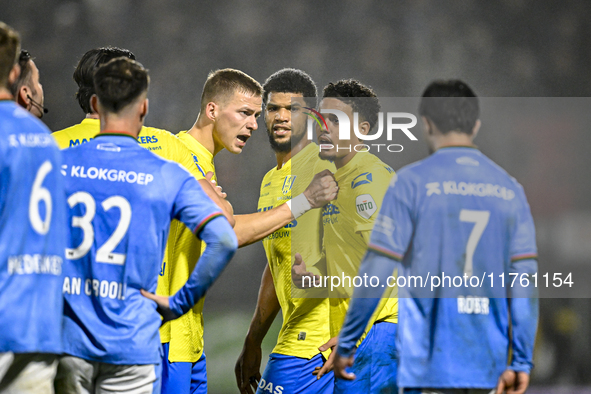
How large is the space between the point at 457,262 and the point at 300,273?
3.47 ft

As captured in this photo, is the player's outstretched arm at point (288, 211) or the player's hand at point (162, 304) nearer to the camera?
the player's hand at point (162, 304)

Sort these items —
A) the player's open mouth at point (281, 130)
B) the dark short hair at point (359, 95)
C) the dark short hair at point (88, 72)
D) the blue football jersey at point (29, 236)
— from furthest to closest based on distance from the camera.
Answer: the player's open mouth at point (281, 130) < the dark short hair at point (359, 95) < the dark short hair at point (88, 72) < the blue football jersey at point (29, 236)

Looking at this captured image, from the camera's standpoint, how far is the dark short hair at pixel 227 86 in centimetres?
326

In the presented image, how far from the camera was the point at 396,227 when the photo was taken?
6.82 ft

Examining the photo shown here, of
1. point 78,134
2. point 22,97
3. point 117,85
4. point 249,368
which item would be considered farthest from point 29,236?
point 249,368

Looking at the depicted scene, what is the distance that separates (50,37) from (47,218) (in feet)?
12.0

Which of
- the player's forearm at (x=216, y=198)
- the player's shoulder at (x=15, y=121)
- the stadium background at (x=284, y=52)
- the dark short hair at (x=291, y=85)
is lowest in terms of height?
the player's forearm at (x=216, y=198)

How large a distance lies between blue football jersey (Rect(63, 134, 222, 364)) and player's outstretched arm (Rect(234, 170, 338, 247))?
907 mm

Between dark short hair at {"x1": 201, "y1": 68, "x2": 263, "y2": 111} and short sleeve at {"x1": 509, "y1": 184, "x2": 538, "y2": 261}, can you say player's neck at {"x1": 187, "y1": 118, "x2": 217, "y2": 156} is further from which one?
short sleeve at {"x1": 509, "y1": 184, "x2": 538, "y2": 261}

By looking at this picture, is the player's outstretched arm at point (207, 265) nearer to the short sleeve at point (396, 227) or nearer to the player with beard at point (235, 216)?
the short sleeve at point (396, 227)

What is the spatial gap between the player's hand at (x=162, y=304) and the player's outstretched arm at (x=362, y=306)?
643 millimetres

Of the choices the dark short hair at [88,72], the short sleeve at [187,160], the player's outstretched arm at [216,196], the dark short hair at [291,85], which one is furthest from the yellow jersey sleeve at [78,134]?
the dark short hair at [291,85]

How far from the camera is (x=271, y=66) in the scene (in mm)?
5059

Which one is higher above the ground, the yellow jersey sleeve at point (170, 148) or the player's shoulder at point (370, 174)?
the yellow jersey sleeve at point (170, 148)
